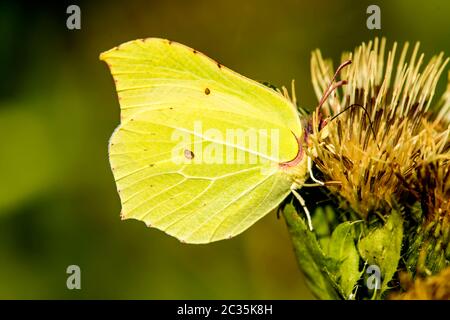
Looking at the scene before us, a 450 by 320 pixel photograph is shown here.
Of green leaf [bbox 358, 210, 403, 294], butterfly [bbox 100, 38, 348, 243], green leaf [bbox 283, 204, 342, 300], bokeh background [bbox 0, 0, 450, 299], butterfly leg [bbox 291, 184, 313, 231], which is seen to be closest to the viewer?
green leaf [bbox 358, 210, 403, 294]

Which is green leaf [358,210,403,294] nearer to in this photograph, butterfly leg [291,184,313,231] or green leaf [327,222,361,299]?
green leaf [327,222,361,299]

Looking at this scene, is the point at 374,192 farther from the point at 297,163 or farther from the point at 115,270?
the point at 115,270

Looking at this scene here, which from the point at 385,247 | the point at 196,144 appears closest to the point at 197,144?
the point at 196,144

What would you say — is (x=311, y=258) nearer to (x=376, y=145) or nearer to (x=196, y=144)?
(x=376, y=145)

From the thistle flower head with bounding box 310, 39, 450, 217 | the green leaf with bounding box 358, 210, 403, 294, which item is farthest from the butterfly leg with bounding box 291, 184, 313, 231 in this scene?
the green leaf with bounding box 358, 210, 403, 294

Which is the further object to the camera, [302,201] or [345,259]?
[302,201]

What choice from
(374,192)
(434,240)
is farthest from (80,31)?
(434,240)
